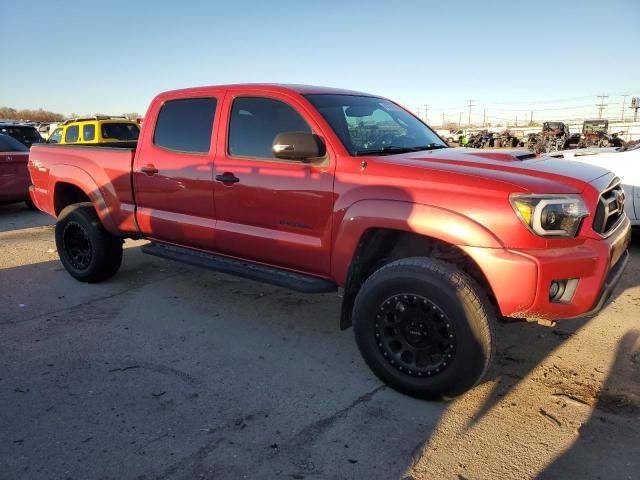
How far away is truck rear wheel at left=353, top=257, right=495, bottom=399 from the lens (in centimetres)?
274

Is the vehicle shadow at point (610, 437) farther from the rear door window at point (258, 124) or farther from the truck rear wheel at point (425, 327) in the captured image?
the rear door window at point (258, 124)

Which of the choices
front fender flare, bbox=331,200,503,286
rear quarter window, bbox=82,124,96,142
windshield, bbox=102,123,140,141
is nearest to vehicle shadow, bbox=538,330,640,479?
front fender flare, bbox=331,200,503,286

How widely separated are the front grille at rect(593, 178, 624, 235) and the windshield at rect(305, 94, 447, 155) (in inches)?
50.8

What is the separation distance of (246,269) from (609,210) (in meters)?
2.49

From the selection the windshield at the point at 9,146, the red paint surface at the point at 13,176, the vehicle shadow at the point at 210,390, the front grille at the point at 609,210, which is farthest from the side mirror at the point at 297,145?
the windshield at the point at 9,146

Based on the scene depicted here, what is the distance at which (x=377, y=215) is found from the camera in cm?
303

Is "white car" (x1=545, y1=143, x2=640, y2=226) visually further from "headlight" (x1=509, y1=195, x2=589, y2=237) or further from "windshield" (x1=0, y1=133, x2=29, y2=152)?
"windshield" (x1=0, y1=133, x2=29, y2=152)

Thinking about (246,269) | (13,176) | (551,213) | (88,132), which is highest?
(88,132)

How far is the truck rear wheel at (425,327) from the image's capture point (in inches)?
108

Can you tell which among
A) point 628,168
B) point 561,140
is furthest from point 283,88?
point 561,140

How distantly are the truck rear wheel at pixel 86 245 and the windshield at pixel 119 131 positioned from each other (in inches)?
335

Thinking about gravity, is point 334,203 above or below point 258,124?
below

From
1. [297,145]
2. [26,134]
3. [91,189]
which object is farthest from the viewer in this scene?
[26,134]

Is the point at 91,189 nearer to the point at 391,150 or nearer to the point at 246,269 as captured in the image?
the point at 246,269
